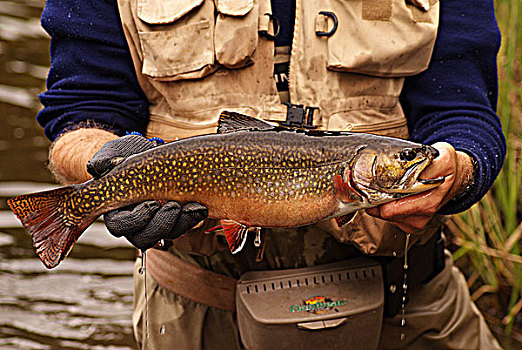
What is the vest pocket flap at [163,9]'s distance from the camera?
2.76m

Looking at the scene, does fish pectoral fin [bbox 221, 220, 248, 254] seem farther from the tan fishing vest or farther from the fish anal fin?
the tan fishing vest

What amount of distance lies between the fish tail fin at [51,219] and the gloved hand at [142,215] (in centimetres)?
11

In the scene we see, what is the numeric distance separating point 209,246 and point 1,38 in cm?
806

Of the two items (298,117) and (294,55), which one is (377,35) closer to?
(294,55)

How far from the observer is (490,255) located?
4305 millimetres

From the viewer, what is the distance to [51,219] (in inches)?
87.5

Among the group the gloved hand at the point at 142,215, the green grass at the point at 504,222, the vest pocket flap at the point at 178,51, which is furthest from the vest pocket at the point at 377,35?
the green grass at the point at 504,222

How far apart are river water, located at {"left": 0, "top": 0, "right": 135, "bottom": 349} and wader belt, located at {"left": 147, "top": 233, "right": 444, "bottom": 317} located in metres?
1.66

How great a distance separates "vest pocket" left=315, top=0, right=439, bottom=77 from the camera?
2758mm

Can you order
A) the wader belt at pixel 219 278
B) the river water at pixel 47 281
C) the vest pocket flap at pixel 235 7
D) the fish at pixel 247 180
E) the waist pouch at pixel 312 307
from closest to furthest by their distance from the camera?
the fish at pixel 247 180 < the waist pouch at pixel 312 307 < the vest pocket flap at pixel 235 7 < the wader belt at pixel 219 278 < the river water at pixel 47 281

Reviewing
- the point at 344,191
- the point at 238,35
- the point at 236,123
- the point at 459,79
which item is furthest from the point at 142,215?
the point at 459,79

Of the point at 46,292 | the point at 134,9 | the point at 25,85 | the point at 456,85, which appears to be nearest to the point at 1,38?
the point at 25,85

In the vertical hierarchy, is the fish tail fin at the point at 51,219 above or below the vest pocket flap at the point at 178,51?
below

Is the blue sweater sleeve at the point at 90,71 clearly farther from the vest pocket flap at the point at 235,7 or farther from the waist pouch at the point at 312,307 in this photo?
the waist pouch at the point at 312,307
